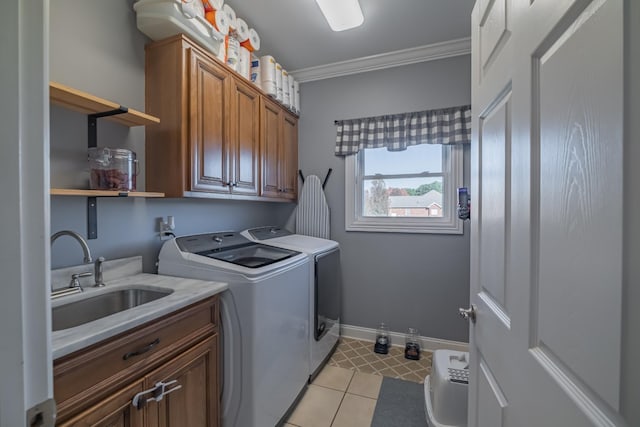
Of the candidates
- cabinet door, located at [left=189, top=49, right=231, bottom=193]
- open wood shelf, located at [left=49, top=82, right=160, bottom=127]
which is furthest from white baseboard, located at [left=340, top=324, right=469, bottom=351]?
open wood shelf, located at [left=49, top=82, right=160, bottom=127]

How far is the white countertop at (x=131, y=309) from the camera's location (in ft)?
2.70

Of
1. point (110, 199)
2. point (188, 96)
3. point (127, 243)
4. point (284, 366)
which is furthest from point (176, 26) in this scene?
point (284, 366)

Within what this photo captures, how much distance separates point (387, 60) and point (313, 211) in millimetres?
1533

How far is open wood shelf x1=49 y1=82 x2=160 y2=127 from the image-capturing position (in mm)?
1111

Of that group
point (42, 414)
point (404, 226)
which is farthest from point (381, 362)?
point (42, 414)

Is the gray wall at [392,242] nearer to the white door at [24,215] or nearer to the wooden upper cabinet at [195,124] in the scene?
the wooden upper cabinet at [195,124]

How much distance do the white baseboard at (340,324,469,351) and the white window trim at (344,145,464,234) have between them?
947 mm

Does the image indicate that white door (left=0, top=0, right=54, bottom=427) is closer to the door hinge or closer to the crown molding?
the door hinge

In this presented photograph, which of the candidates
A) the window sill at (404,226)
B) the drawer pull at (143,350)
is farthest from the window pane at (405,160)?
the drawer pull at (143,350)

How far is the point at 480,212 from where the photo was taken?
1.02 meters

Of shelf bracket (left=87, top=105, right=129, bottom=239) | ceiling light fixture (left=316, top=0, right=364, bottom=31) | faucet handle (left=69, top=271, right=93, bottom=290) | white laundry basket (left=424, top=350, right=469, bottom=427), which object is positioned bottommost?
white laundry basket (left=424, top=350, right=469, bottom=427)

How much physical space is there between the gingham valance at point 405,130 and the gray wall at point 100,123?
5.35ft

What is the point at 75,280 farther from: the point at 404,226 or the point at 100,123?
the point at 404,226

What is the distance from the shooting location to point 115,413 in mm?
928
